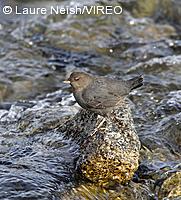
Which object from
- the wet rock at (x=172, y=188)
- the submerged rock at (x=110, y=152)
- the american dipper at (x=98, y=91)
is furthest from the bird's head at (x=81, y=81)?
the wet rock at (x=172, y=188)

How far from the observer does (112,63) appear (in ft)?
31.8

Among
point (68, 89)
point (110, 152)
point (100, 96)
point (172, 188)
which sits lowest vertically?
point (68, 89)

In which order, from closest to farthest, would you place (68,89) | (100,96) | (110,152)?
(110,152)
(100,96)
(68,89)

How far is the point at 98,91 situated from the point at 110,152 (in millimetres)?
887

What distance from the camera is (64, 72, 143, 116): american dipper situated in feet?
18.6

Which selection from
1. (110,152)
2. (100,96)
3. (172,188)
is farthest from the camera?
(100,96)

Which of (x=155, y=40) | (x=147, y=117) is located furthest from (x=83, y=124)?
(x=155, y=40)

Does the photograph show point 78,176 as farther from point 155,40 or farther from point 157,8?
point 157,8

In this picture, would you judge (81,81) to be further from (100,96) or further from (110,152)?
(110,152)

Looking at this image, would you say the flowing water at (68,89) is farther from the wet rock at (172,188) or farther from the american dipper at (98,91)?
the american dipper at (98,91)

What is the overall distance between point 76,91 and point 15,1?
805 centimetres

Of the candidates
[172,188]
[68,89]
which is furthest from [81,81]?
[68,89]

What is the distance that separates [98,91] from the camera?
19.1 ft

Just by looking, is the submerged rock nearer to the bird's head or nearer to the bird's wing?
the bird's wing
